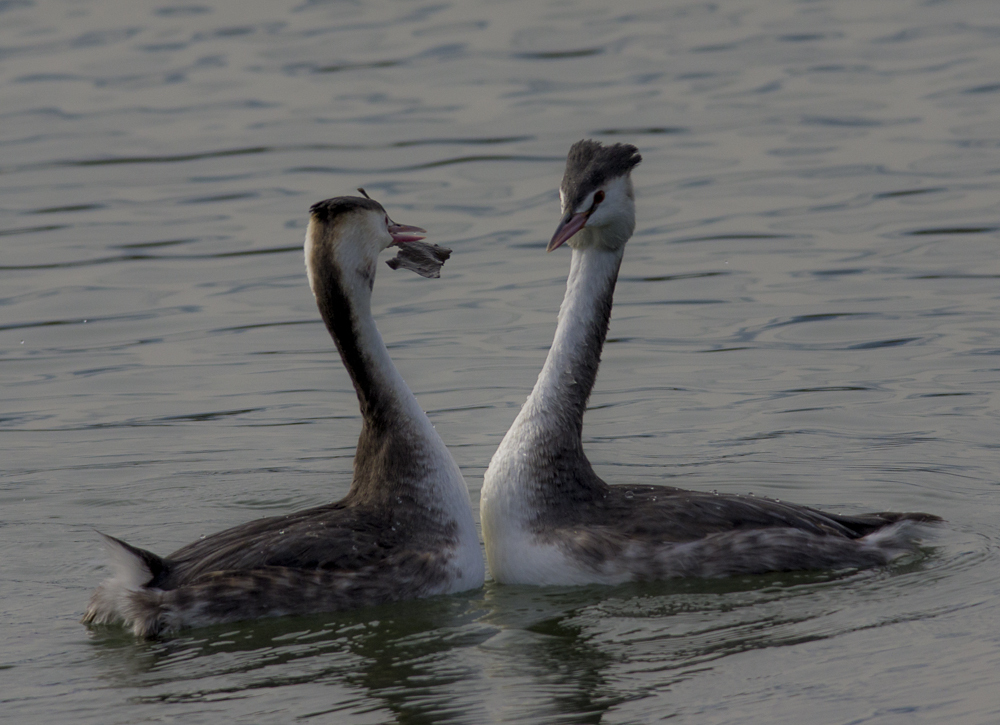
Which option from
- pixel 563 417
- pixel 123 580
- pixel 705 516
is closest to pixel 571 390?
pixel 563 417

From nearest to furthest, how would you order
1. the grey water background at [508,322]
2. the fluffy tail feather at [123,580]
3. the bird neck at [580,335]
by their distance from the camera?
the grey water background at [508,322] < the fluffy tail feather at [123,580] < the bird neck at [580,335]

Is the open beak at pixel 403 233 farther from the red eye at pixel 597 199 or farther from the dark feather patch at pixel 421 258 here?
the red eye at pixel 597 199

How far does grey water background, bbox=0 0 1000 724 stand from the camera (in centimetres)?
747

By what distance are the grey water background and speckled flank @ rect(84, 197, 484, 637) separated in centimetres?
15

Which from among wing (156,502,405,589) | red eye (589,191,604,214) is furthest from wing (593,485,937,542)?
red eye (589,191,604,214)

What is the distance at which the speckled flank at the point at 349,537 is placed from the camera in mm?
7801

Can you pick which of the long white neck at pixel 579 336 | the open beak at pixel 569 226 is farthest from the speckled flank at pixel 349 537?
the open beak at pixel 569 226

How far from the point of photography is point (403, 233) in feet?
28.8

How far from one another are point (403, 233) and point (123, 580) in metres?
2.38

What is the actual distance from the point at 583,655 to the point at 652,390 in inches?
180

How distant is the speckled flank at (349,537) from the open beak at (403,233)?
80 millimetres

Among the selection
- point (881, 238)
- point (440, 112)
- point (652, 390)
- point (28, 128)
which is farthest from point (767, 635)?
point (28, 128)

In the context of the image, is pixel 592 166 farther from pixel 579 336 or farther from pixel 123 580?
pixel 123 580

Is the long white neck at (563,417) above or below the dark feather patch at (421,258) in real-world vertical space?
below
